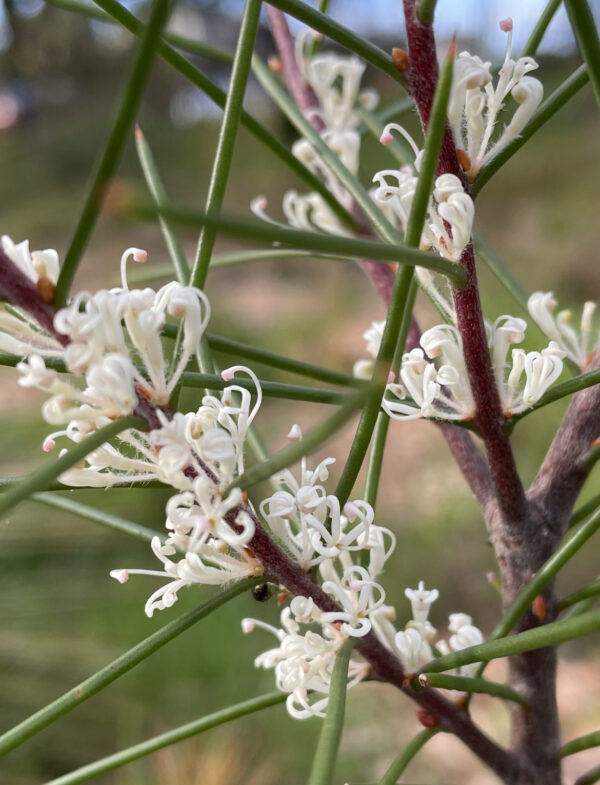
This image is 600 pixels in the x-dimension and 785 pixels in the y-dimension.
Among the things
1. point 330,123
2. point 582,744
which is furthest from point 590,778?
point 330,123

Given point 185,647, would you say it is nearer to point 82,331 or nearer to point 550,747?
point 550,747

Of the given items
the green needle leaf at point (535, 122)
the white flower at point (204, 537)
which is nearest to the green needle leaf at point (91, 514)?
the white flower at point (204, 537)

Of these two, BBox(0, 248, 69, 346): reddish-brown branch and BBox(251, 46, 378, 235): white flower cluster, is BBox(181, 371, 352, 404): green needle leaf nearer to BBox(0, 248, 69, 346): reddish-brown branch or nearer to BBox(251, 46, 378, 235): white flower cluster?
BBox(0, 248, 69, 346): reddish-brown branch

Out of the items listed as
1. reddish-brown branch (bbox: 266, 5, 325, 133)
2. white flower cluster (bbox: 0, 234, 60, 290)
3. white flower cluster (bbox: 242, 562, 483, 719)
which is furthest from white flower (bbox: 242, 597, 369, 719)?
reddish-brown branch (bbox: 266, 5, 325, 133)

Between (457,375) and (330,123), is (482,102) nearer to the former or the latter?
(457,375)

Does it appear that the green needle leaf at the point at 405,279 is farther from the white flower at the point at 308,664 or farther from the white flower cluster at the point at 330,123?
the white flower cluster at the point at 330,123
